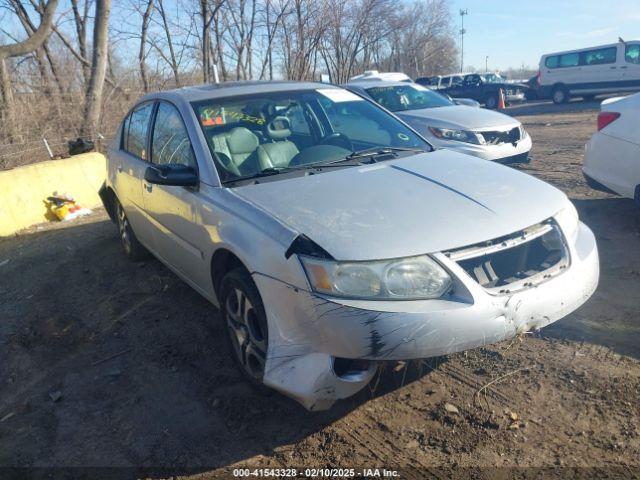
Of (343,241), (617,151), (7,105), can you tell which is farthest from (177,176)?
(7,105)

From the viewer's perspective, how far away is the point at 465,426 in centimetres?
267

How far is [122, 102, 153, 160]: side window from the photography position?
4.53 m

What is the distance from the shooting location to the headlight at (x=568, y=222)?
9.39 feet

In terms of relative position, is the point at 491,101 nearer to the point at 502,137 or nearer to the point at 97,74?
the point at 97,74

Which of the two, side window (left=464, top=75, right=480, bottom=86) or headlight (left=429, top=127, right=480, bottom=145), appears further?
side window (left=464, top=75, right=480, bottom=86)

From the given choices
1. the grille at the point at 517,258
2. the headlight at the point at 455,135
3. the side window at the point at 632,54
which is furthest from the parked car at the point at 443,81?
the grille at the point at 517,258

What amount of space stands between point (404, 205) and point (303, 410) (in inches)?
48.1

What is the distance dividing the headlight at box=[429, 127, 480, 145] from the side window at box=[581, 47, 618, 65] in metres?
17.2

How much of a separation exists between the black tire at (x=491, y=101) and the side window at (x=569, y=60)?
2.94 metres

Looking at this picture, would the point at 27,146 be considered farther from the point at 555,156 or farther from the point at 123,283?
the point at 555,156

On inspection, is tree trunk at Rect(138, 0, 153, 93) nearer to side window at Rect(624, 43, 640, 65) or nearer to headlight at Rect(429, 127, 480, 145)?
headlight at Rect(429, 127, 480, 145)

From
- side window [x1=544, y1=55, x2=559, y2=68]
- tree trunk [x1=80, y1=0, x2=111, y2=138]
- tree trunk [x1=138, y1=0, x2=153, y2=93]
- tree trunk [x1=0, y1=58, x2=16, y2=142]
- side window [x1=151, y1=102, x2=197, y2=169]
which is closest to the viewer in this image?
side window [x1=151, y1=102, x2=197, y2=169]

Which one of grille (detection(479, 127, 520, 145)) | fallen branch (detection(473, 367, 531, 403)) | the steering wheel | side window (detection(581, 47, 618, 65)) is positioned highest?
side window (detection(581, 47, 618, 65))

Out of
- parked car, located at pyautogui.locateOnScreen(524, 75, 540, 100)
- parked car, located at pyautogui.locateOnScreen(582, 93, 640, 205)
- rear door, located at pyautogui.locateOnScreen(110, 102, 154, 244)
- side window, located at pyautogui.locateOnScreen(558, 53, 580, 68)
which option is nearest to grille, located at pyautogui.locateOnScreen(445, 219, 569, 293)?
parked car, located at pyautogui.locateOnScreen(582, 93, 640, 205)
